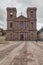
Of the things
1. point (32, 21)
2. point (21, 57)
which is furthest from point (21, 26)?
point (21, 57)

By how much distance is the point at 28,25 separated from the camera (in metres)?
67.8

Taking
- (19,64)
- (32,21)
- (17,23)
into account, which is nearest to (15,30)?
(17,23)

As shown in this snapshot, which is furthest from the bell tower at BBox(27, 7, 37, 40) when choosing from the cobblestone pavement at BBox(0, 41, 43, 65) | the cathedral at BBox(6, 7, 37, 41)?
the cobblestone pavement at BBox(0, 41, 43, 65)

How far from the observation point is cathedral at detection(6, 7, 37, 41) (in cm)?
6644

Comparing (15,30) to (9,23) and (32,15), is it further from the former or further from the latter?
(32,15)

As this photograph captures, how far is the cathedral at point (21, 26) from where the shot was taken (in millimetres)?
66438

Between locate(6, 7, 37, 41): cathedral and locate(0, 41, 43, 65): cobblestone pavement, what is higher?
locate(6, 7, 37, 41): cathedral

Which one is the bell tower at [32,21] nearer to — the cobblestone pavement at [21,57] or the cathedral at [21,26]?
the cathedral at [21,26]

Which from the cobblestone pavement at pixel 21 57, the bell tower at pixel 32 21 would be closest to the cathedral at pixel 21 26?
the bell tower at pixel 32 21

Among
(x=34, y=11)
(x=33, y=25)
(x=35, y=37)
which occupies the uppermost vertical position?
(x=34, y=11)

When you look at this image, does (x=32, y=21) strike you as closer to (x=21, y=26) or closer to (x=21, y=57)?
(x=21, y=26)

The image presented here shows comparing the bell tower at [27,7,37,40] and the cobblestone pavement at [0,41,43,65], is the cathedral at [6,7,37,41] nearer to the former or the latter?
the bell tower at [27,7,37,40]

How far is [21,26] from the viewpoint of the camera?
2665 inches

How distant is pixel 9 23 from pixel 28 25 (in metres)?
7.20
